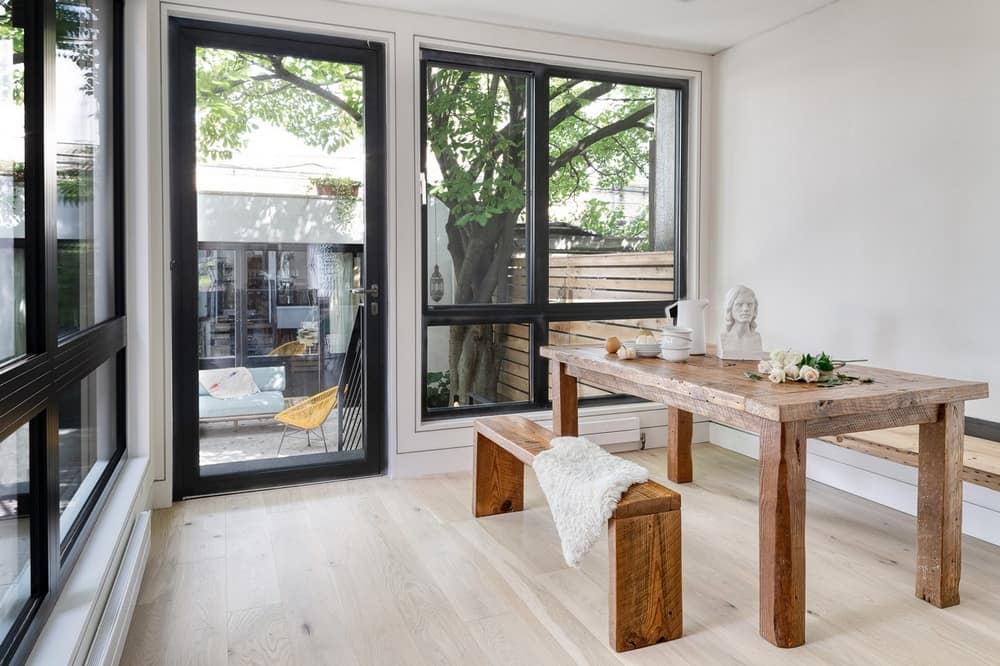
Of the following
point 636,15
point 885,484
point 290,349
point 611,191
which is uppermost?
point 636,15

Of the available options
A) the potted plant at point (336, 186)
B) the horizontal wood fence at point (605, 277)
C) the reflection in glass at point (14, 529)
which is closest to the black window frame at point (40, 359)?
the reflection in glass at point (14, 529)

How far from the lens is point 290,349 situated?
358cm

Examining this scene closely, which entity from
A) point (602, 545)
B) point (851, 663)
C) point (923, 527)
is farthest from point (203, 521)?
point (923, 527)

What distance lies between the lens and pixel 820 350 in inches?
144

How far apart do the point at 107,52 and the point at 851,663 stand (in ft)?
10.6

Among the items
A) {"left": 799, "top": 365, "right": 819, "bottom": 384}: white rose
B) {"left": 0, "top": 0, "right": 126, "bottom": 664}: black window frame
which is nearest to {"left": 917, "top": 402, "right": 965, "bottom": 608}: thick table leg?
{"left": 799, "top": 365, "right": 819, "bottom": 384}: white rose

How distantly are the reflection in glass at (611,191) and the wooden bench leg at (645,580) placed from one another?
7.28 feet

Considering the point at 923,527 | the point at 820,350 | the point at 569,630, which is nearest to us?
the point at 569,630

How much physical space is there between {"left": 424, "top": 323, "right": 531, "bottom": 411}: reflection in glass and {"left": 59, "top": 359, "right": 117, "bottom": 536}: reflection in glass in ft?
5.24

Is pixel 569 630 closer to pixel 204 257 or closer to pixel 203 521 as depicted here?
pixel 203 521

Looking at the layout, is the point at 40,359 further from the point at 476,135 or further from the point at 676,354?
the point at 476,135

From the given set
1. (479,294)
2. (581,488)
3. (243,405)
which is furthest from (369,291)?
(581,488)

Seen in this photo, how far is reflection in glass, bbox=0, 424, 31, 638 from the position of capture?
1453 millimetres

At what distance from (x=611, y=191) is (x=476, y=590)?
2.63 metres
